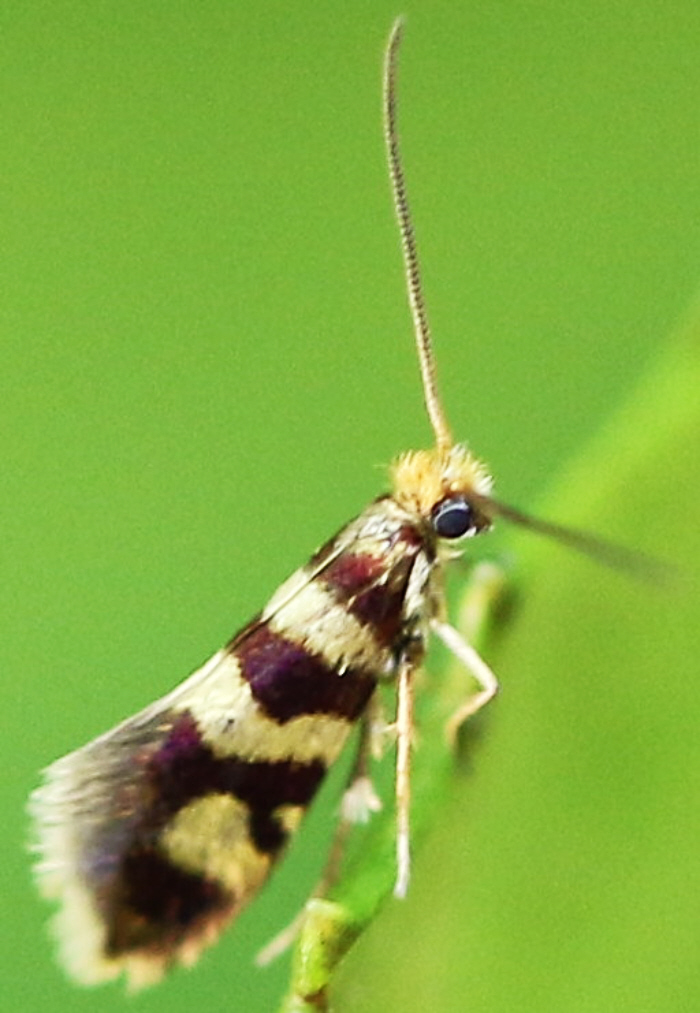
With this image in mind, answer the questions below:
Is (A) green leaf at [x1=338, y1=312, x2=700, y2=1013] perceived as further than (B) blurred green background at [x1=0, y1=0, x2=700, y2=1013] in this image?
No

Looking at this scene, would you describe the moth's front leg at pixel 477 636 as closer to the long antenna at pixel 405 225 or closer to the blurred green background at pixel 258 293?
the long antenna at pixel 405 225

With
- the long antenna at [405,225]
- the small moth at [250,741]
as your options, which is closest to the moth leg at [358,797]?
the small moth at [250,741]

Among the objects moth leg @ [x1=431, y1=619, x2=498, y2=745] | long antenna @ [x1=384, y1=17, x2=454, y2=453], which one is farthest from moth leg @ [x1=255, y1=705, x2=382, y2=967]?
long antenna @ [x1=384, y1=17, x2=454, y2=453]

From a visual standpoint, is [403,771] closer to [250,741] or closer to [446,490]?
[250,741]

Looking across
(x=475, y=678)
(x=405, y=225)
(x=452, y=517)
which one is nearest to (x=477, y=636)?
(x=475, y=678)

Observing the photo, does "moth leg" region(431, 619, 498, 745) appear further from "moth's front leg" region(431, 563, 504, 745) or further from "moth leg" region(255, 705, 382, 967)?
"moth leg" region(255, 705, 382, 967)
